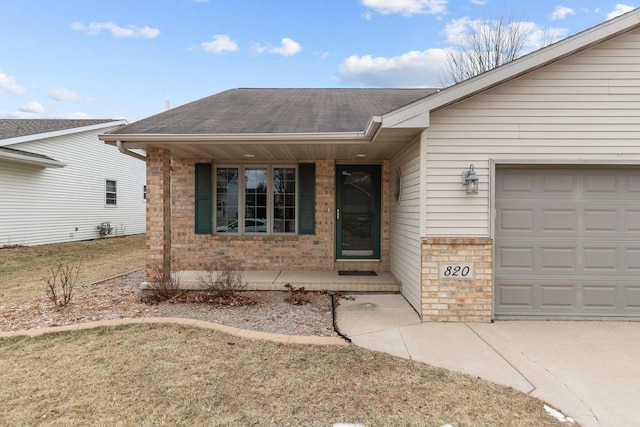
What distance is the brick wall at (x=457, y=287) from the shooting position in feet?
14.7

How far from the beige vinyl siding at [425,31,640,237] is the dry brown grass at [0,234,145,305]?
676cm

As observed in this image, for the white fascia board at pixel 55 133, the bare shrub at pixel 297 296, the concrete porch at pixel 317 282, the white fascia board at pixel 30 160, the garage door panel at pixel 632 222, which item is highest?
the white fascia board at pixel 55 133

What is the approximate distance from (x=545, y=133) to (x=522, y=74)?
83 centimetres

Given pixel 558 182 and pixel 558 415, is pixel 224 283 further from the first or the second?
pixel 558 182

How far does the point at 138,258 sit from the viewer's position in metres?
10.1

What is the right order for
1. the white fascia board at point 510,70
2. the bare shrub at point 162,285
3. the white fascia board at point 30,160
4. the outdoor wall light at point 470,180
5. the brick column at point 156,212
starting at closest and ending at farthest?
the white fascia board at point 510,70 → the outdoor wall light at point 470,180 → the bare shrub at point 162,285 → the brick column at point 156,212 → the white fascia board at point 30,160

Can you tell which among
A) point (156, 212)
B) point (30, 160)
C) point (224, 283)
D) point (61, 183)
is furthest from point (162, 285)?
point (61, 183)

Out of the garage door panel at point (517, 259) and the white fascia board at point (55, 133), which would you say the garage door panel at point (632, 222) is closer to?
the garage door panel at point (517, 259)

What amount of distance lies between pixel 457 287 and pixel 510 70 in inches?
113

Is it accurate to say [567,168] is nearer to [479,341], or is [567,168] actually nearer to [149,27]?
[479,341]

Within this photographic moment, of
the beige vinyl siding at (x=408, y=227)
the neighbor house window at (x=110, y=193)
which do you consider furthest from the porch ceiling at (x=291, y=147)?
the neighbor house window at (x=110, y=193)

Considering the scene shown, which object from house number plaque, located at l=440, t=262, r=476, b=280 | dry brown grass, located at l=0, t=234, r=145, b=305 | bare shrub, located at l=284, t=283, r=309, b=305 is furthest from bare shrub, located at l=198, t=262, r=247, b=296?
house number plaque, located at l=440, t=262, r=476, b=280

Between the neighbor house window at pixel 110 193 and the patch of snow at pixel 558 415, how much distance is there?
16.8 m

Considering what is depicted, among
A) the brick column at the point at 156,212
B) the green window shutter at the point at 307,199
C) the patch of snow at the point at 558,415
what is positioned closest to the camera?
the patch of snow at the point at 558,415
